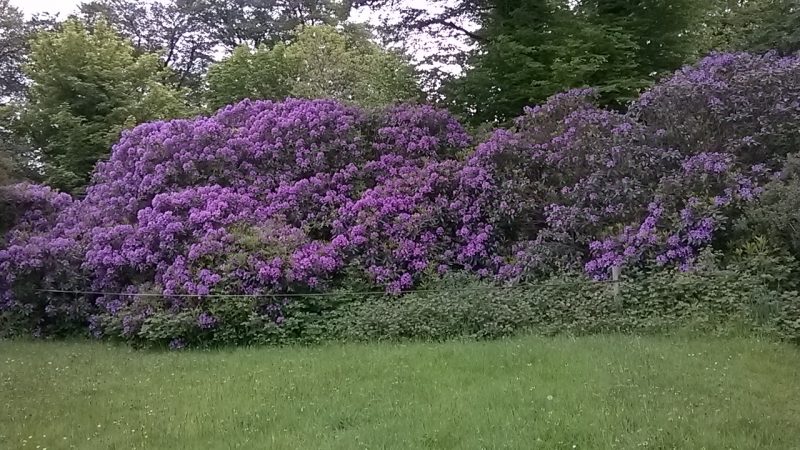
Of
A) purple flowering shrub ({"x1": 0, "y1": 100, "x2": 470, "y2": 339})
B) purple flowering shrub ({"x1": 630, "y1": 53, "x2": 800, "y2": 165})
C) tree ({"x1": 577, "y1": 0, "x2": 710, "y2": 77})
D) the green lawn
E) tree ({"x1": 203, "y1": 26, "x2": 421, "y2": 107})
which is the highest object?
tree ({"x1": 577, "y1": 0, "x2": 710, "y2": 77})

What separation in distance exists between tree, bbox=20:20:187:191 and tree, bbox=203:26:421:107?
1709 millimetres

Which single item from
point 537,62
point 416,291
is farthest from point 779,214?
point 537,62

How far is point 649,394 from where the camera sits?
→ 527cm

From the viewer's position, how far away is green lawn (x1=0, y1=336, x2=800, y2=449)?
4.64m

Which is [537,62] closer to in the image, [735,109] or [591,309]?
[735,109]

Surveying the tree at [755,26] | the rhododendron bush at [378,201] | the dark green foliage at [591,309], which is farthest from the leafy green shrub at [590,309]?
the tree at [755,26]

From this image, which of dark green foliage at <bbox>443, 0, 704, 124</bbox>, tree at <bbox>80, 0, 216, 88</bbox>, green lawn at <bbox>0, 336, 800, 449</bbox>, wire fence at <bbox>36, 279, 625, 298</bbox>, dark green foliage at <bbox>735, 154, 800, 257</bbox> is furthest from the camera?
tree at <bbox>80, 0, 216, 88</bbox>

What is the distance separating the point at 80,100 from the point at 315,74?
6.30 meters

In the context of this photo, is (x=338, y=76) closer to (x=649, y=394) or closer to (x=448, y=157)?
(x=448, y=157)

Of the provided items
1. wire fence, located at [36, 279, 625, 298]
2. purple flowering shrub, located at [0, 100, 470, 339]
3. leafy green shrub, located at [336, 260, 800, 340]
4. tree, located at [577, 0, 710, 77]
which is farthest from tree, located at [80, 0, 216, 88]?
leafy green shrub, located at [336, 260, 800, 340]

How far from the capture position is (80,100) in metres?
17.6

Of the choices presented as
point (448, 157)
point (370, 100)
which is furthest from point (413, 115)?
point (370, 100)

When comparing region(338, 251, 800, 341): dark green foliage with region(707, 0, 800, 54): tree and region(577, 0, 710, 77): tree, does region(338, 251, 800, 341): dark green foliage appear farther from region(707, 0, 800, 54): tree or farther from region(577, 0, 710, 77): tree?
region(577, 0, 710, 77): tree

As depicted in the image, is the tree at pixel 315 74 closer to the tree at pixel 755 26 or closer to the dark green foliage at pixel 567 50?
the dark green foliage at pixel 567 50
